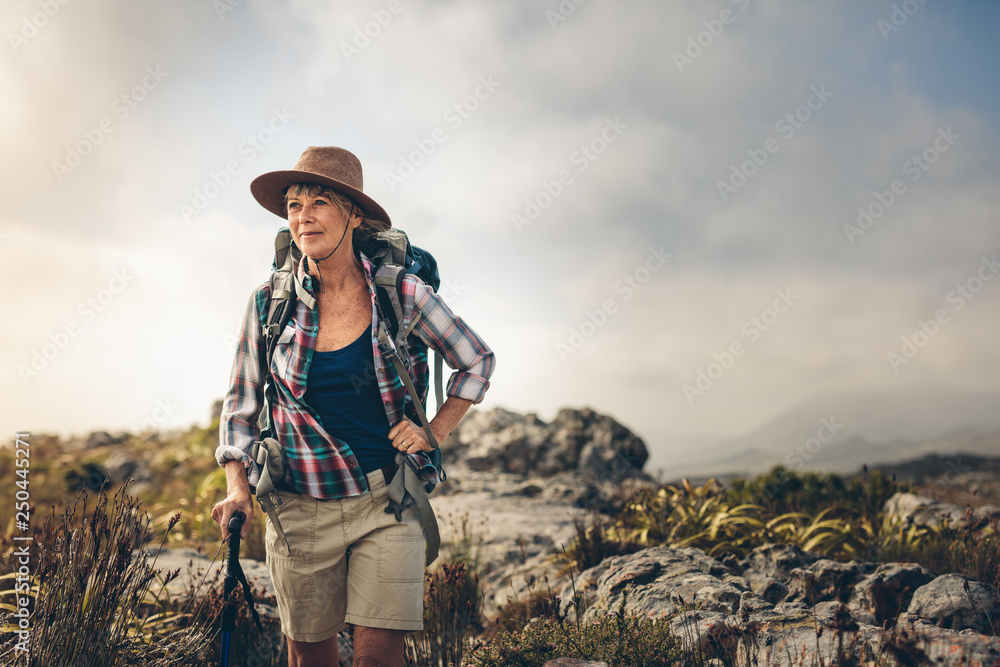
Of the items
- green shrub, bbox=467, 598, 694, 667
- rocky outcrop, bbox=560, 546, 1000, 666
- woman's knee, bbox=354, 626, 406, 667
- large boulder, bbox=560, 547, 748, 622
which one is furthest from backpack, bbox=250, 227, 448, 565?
large boulder, bbox=560, 547, 748, 622

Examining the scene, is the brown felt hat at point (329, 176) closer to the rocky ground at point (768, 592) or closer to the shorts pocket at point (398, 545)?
the shorts pocket at point (398, 545)

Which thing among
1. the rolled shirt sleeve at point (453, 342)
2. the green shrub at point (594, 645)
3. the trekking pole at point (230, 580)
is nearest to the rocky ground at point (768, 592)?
the green shrub at point (594, 645)

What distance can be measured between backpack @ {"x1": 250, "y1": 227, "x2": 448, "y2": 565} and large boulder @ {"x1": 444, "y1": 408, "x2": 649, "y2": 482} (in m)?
7.92

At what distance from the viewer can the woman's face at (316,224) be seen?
2453 millimetres

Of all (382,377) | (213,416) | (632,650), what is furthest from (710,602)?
(213,416)

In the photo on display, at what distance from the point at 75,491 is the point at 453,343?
11975 mm

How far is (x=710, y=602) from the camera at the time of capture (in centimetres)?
332

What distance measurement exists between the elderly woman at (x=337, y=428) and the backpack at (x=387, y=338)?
0.11ft

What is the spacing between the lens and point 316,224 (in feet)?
8.11

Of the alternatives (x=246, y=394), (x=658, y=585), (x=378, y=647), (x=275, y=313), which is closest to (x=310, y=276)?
(x=275, y=313)

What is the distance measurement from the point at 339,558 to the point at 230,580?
15.4 inches

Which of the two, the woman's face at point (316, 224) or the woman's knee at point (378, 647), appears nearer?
the woman's knee at point (378, 647)

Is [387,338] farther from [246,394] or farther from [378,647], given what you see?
[378,647]

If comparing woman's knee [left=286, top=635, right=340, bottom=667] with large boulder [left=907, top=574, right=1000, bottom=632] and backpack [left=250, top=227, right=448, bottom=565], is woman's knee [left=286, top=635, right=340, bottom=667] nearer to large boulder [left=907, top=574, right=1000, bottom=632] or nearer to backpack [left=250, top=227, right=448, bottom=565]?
backpack [left=250, top=227, right=448, bottom=565]
